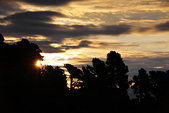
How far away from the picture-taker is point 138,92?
62.2m

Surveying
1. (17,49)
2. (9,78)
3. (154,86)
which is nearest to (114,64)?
(154,86)

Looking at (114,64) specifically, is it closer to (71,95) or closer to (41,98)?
(71,95)

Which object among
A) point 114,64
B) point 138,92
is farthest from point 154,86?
point 114,64

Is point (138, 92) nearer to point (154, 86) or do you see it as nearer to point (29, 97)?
point (154, 86)

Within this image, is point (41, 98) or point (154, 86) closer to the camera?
point (41, 98)

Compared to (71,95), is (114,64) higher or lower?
higher

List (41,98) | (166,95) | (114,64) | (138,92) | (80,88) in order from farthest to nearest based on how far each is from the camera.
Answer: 1. (138,92)
2. (114,64)
3. (166,95)
4. (80,88)
5. (41,98)

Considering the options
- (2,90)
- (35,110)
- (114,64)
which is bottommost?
(35,110)

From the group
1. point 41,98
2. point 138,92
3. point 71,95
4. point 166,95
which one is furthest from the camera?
point 138,92

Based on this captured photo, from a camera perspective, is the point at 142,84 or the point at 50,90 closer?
the point at 50,90

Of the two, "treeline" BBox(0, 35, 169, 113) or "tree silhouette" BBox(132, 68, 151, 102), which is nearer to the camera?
"treeline" BBox(0, 35, 169, 113)

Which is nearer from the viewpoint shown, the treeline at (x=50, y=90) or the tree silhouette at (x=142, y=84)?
the treeline at (x=50, y=90)

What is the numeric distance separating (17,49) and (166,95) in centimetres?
2962

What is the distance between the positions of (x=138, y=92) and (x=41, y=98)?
102 feet
